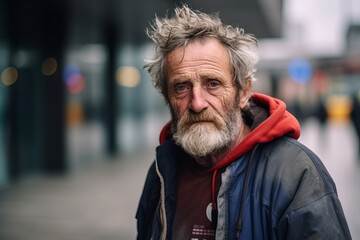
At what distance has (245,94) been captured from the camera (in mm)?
2016

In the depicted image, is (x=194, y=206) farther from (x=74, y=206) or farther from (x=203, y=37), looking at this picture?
(x=74, y=206)

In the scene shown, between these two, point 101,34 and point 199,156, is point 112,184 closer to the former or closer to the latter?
point 101,34

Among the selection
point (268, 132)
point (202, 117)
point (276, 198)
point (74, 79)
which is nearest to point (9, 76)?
point (74, 79)

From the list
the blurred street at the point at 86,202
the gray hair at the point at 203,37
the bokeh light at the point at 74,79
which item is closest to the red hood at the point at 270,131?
the gray hair at the point at 203,37

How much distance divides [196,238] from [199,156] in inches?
13.9

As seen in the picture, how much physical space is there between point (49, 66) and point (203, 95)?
8.55 metres

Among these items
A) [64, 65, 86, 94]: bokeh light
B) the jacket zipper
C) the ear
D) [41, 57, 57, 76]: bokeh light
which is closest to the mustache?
the ear

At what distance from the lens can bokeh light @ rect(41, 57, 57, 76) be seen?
9750mm

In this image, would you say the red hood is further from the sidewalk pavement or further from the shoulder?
the sidewalk pavement

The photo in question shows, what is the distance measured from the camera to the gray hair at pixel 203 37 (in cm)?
184

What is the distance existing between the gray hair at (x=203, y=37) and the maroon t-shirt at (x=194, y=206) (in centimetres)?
43

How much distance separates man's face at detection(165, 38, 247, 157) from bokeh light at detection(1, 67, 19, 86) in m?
7.12

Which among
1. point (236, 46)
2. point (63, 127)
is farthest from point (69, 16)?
point (236, 46)

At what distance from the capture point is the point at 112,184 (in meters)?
8.89
